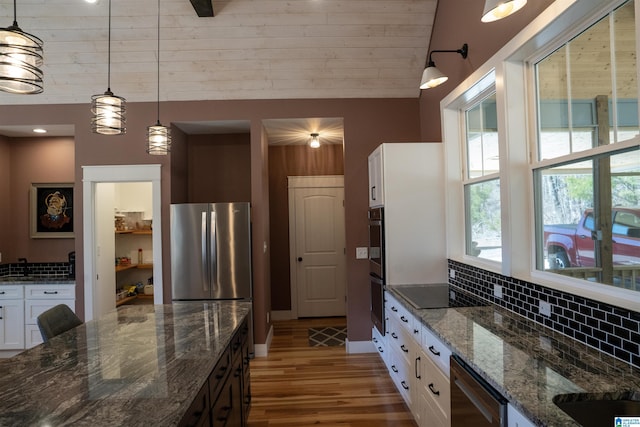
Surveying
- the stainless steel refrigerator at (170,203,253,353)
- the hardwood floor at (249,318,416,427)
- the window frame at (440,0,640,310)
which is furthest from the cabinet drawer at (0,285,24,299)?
the window frame at (440,0,640,310)

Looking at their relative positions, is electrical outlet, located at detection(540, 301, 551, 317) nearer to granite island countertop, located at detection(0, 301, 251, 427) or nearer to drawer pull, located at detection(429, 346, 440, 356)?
drawer pull, located at detection(429, 346, 440, 356)

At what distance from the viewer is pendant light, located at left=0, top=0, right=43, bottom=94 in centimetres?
141

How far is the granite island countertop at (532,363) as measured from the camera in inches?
45.6

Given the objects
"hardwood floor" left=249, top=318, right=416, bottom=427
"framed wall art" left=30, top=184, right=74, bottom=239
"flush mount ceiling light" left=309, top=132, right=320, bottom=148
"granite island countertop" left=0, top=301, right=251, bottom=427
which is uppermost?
"flush mount ceiling light" left=309, top=132, right=320, bottom=148

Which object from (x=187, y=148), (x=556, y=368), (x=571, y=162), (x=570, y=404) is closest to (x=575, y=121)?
(x=571, y=162)

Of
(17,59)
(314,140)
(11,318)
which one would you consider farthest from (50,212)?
(17,59)

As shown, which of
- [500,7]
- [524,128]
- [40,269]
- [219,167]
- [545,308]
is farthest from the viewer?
[219,167]

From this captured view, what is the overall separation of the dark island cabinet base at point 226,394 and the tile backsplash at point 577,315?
67.5 inches

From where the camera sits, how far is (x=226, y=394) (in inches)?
71.8

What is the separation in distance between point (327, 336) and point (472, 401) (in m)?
3.18

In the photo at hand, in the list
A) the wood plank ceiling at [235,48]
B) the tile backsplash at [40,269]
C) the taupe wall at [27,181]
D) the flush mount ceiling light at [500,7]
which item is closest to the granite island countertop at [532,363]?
the flush mount ceiling light at [500,7]

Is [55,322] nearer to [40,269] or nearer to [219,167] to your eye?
[219,167]

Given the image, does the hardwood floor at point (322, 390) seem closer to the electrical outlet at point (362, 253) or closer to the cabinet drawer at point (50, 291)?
the electrical outlet at point (362, 253)

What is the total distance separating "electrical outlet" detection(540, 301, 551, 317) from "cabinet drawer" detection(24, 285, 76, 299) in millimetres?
4407
